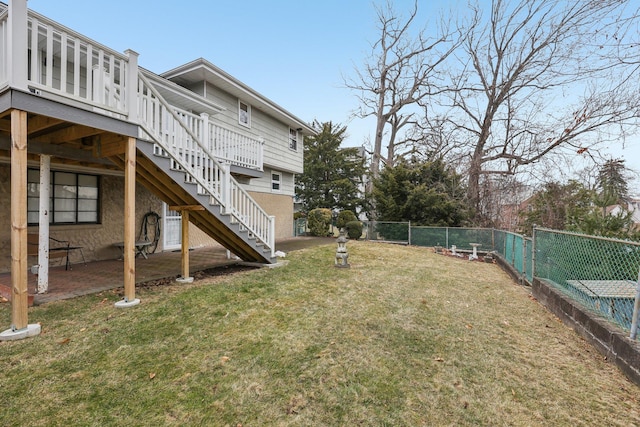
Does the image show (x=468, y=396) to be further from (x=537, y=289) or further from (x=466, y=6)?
(x=466, y=6)

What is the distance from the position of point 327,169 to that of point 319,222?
5.61m

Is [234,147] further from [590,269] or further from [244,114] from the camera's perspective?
[590,269]

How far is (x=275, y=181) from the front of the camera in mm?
14305

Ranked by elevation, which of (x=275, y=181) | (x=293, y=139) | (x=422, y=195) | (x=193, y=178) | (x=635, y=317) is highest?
(x=293, y=139)

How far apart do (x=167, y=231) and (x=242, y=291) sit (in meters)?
5.68

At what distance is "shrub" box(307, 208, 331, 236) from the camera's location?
15.5 meters

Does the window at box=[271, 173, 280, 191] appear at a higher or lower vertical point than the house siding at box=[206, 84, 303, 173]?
lower

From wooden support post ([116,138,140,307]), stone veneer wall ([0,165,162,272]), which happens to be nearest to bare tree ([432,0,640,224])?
stone veneer wall ([0,165,162,272])

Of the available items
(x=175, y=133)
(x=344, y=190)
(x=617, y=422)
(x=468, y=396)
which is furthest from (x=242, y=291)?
(x=344, y=190)

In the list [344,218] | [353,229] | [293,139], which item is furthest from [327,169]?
[353,229]

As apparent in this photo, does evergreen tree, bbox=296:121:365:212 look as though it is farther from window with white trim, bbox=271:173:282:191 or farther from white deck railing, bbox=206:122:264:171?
white deck railing, bbox=206:122:264:171

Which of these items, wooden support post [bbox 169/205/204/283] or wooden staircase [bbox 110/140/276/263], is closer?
wooden staircase [bbox 110/140/276/263]

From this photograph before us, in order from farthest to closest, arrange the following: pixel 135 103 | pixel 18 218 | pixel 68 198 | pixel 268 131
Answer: pixel 268 131 → pixel 68 198 → pixel 135 103 → pixel 18 218

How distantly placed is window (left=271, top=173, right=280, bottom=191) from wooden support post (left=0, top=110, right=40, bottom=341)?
35.3ft
